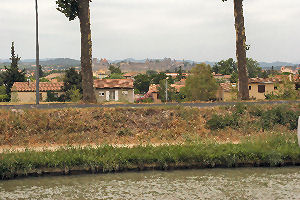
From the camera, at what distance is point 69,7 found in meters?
39.8

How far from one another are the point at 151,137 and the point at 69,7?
1505 centimetres

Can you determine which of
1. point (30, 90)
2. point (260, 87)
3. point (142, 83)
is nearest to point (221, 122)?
point (30, 90)

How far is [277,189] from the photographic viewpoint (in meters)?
19.6

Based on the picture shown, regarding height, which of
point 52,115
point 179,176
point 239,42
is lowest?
point 179,176

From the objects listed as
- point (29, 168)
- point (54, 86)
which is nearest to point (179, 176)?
point (29, 168)

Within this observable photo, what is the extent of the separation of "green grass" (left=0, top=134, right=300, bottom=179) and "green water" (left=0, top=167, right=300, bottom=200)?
73 centimetres

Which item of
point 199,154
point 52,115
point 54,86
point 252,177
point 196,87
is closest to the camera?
point 252,177

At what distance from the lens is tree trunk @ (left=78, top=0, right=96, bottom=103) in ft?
131

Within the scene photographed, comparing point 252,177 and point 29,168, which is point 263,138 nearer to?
point 252,177

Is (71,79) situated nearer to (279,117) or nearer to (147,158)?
(279,117)

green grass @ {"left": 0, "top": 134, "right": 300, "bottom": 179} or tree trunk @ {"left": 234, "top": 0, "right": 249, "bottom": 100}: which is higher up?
tree trunk @ {"left": 234, "top": 0, "right": 249, "bottom": 100}

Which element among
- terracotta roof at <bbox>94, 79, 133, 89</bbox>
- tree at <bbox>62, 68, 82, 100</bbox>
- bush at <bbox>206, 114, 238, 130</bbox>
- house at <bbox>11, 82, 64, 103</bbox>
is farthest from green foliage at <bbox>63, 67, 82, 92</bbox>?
bush at <bbox>206, 114, 238, 130</bbox>

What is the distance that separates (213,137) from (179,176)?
1010 centimetres

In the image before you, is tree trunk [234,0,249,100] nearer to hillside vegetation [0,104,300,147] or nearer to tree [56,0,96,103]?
hillside vegetation [0,104,300,147]
